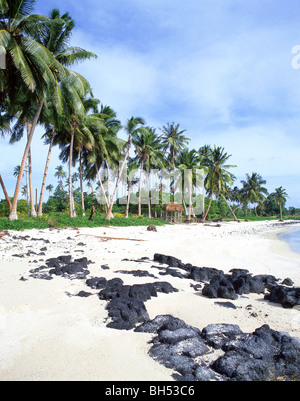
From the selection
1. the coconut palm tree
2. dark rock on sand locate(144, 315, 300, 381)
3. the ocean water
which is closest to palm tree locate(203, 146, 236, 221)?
the ocean water

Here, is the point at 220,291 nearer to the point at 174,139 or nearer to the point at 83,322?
the point at 83,322

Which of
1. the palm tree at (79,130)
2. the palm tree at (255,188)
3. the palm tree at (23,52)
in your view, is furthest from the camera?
the palm tree at (255,188)

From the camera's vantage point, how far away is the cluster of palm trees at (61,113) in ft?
36.9

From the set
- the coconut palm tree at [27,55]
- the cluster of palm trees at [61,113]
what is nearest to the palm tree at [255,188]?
the cluster of palm trees at [61,113]

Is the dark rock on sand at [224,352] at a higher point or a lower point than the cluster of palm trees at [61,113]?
lower

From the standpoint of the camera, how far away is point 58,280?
501cm

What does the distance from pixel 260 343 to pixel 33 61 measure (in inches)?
553

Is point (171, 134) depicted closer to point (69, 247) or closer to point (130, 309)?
point (69, 247)

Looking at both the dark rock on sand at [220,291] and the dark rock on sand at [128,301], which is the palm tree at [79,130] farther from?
the dark rock on sand at [220,291]

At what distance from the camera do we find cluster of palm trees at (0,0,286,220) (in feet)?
36.9

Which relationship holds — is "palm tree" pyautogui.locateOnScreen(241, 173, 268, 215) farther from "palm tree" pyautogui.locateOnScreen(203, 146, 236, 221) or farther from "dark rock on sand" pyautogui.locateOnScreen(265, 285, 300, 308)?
"dark rock on sand" pyautogui.locateOnScreen(265, 285, 300, 308)

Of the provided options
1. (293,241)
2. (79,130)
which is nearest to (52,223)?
(79,130)

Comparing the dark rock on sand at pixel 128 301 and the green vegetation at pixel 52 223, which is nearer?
the dark rock on sand at pixel 128 301
